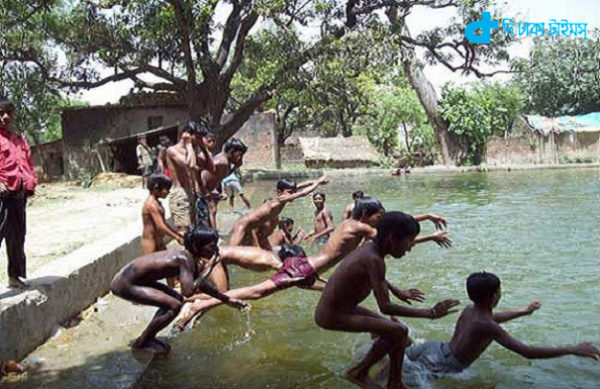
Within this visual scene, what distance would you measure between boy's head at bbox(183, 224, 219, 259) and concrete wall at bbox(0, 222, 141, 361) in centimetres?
133

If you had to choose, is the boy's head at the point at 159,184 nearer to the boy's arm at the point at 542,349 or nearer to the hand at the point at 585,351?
the boy's arm at the point at 542,349

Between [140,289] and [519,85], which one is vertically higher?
[519,85]

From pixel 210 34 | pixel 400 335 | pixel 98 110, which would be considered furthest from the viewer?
pixel 98 110

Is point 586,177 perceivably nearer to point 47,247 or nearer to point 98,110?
point 98,110

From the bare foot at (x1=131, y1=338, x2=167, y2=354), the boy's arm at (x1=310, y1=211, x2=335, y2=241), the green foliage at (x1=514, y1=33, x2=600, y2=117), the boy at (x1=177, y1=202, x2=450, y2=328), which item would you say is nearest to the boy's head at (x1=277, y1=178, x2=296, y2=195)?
the boy at (x1=177, y1=202, x2=450, y2=328)

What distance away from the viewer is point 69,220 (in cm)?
1106

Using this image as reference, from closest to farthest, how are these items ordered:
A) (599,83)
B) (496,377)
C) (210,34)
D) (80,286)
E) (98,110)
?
(496,377)
(80,286)
(210,34)
(98,110)
(599,83)

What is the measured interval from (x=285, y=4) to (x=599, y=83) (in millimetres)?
25078

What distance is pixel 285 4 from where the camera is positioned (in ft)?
65.9

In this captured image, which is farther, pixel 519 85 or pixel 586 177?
pixel 519 85

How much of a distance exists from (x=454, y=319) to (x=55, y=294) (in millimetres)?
3736

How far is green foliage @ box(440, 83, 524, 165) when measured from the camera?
105 ft

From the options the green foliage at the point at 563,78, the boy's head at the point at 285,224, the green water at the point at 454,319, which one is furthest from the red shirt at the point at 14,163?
the green foliage at the point at 563,78

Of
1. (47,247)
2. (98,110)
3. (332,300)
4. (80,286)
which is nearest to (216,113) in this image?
(98,110)
